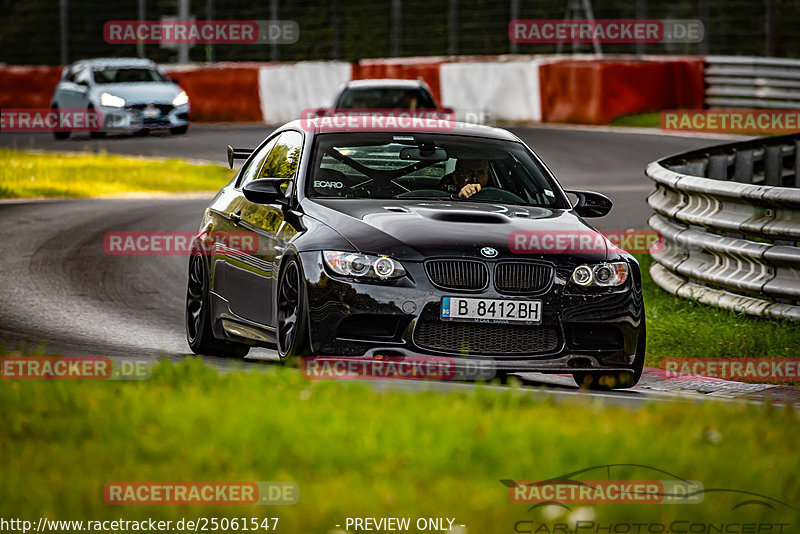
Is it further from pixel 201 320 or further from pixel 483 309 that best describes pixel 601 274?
pixel 201 320

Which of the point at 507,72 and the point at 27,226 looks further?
the point at 507,72

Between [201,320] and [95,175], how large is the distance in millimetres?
15321

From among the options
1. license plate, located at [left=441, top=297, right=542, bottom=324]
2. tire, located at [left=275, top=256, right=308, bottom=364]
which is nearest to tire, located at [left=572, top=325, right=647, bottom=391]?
license plate, located at [left=441, top=297, right=542, bottom=324]

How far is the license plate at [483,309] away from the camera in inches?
328

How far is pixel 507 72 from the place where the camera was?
116ft

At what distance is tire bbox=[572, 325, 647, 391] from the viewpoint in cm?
888

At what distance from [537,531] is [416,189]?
4.87 meters

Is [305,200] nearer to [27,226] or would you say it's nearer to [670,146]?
[27,226]

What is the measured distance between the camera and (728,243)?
1167cm

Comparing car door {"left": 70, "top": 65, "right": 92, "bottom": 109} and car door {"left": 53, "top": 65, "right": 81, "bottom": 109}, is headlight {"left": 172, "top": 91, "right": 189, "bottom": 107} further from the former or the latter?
car door {"left": 53, "top": 65, "right": 81, "bottom": 109}

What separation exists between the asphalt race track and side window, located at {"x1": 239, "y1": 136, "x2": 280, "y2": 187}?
118 centimetres

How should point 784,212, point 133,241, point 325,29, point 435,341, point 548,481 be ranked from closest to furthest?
point 548,481
point 435,341
point 784,212
point 133,241
point 325,29

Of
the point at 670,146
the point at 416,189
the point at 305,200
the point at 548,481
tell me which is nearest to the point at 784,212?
the point at 416,189

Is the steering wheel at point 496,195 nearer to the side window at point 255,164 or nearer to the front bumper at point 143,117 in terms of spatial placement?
the side window at point 255,164
